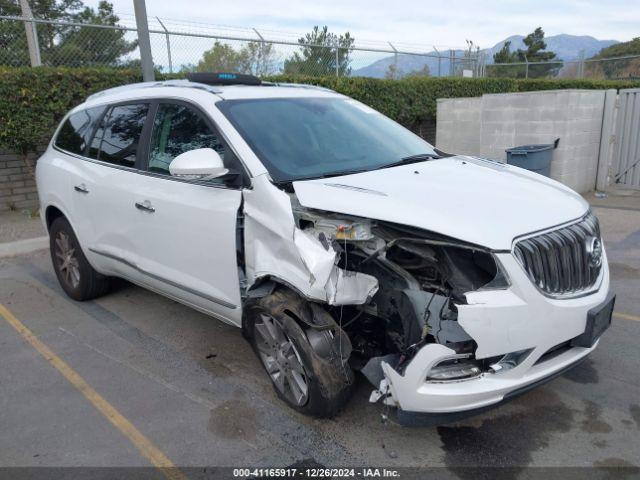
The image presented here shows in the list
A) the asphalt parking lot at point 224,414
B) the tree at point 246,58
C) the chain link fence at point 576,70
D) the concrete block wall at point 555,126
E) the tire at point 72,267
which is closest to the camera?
the asphalt parking lot at point 224,414

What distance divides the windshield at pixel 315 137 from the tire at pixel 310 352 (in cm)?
76

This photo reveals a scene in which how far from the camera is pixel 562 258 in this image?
9.30 feet

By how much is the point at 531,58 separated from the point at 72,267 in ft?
141

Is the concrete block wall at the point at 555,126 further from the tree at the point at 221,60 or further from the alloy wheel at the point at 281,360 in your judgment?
the alloy wheel at the point at 281,360

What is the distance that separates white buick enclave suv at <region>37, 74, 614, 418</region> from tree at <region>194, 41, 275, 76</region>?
817 cm

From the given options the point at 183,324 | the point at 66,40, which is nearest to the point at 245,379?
the point at 183,324

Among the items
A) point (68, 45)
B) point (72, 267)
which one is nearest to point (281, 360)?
point (72, 267)

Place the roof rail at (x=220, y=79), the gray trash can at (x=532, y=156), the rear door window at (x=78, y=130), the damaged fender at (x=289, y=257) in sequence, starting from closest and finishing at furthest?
the damaged fender at (x=289, y=257) → the roof rail at (x=220, y=79) → the rear door window at (x=78, y=130) → the gray trash can at (x=532, y=156)

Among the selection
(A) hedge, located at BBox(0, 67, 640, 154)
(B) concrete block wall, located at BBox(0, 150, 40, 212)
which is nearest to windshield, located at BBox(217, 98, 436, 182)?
(A) hedge, located at BBox(0, 67, 640, 154)

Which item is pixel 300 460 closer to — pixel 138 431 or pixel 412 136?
pixel 138 431

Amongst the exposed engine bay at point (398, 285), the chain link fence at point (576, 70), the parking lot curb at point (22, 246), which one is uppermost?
the chain link fence at point (576, 70)

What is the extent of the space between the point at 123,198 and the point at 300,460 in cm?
242

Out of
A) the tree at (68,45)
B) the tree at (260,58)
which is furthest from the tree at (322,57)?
the tree at (68,45)

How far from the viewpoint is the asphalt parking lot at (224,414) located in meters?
2.97
